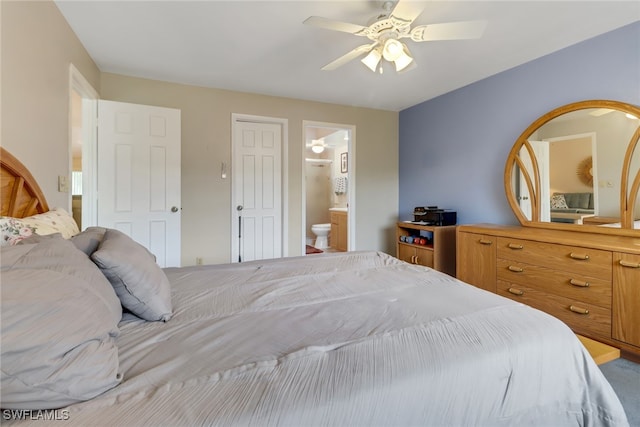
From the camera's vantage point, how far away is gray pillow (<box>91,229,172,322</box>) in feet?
3.60

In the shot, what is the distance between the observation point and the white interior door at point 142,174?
115 inches

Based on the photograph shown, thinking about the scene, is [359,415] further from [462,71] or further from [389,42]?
[462,71]

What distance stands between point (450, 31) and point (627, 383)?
2340mm

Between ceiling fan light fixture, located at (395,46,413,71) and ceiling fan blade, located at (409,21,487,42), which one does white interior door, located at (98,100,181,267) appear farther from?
ceiling fan blade, located at (409,21,487,42)

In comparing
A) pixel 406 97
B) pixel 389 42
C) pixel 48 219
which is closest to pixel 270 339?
pixel 48 219

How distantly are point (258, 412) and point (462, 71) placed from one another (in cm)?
346

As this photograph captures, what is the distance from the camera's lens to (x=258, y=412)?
Answer: 687 mm

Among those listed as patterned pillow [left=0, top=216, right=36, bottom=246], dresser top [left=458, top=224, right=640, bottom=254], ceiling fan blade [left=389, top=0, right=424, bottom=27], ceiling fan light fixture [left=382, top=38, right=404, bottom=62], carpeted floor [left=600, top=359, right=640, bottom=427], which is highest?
ceiling fan blade [left=389, top=0, right=424, bottom=27]

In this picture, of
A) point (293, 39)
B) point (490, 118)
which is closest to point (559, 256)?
point (490, 118)

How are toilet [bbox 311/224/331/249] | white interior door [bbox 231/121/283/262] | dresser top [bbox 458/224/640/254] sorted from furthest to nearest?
1. toilet [bbox 311/224/331/249]
2. white interior door [bbox 231/121/283/262]
3. dresser top [bbox 458/224/640/254]

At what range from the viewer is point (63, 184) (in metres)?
2.19

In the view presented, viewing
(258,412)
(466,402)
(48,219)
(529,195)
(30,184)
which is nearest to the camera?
(258,412)

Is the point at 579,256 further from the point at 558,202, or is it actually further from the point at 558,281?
the point at 558,202

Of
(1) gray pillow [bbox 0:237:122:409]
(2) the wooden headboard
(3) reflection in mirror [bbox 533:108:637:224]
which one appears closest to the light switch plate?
(2) the wooden headboard
